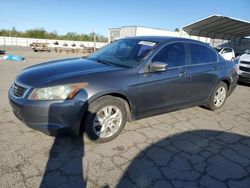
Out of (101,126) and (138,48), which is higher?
(138,48)

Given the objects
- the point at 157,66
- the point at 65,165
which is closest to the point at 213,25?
the point at 157,66

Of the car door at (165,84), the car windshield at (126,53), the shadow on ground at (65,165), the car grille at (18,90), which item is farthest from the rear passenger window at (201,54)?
the car grille at (18,90)

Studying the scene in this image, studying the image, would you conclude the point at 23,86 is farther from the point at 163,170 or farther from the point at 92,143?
the point at 163,170

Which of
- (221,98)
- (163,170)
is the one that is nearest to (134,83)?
(163,170)

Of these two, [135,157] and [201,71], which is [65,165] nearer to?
[135,157]

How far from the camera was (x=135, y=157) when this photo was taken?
127 inches

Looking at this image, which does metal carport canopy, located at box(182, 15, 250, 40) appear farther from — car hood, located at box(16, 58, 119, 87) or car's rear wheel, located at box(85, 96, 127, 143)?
car's rear wheel, located at box(85, 96, 127, 143)

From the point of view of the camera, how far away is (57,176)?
2.72 metres

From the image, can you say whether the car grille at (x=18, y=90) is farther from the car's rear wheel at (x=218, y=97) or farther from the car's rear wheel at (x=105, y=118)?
the car's rear wheel at (x=218, y=97)

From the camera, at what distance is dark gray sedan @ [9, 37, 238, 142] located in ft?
10.2

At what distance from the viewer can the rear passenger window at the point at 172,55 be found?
412 cm

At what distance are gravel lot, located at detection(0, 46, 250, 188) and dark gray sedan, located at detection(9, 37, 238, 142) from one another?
330 mm

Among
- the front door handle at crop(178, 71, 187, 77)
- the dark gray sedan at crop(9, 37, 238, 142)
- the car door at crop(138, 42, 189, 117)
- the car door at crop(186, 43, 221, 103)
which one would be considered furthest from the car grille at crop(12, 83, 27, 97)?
the car door at crop(186, 43, 221, 103)

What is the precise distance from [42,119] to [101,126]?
0.90 metres
